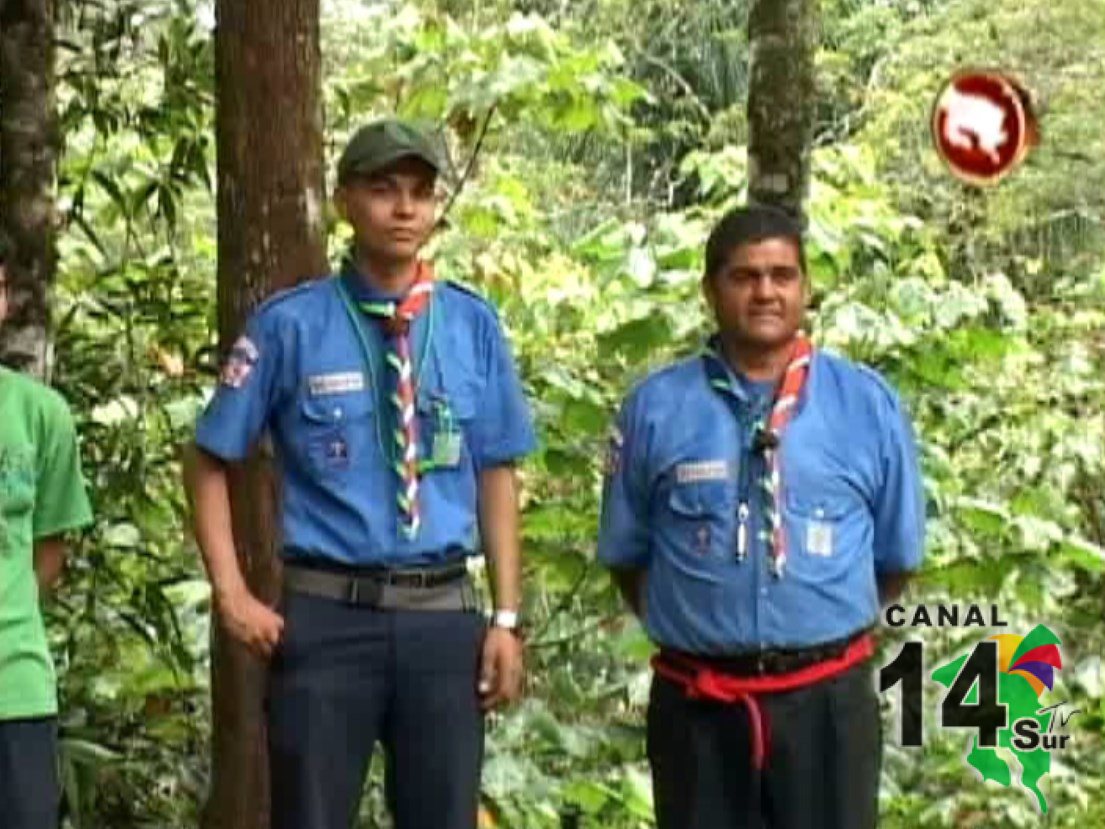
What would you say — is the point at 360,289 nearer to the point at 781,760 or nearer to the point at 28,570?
the point at 28,570

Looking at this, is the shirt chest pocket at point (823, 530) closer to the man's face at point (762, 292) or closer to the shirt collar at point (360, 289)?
the man's face at point (762, 292)

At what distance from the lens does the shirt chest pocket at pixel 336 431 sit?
2.89 m

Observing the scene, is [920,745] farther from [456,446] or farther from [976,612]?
[456,446]

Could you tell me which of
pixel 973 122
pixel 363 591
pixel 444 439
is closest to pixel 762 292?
pixel 444 439

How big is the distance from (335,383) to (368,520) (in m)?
0.22

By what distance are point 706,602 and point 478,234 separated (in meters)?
2.93

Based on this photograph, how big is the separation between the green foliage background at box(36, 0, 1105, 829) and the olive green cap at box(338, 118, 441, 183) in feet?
4.49

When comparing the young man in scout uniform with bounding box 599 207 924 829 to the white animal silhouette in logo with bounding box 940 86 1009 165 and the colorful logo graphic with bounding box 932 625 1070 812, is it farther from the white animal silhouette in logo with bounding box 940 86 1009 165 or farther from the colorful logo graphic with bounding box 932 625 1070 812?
the white animal silhouette in logo with bounding box 940 86 1009 165

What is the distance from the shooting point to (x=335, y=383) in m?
2.91

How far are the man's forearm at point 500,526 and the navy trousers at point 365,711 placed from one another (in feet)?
0.45

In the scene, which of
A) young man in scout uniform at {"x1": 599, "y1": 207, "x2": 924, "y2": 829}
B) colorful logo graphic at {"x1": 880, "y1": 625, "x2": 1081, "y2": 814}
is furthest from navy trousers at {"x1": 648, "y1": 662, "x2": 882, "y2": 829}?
colorful logo graphic at {"x1": 880, "y1": 625, "x2": 1081, "y2": 814}

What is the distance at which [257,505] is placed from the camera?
11.6 feet

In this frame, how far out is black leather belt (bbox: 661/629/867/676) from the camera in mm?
2914

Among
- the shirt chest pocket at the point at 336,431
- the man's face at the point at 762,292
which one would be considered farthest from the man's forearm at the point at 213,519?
the man's face at the point at 762,292
